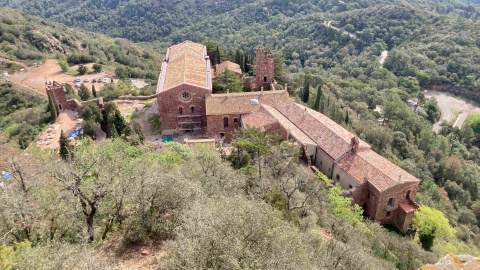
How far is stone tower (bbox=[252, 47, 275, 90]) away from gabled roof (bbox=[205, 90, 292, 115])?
906cm

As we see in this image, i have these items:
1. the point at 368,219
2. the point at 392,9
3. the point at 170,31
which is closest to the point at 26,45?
the point at 170,31

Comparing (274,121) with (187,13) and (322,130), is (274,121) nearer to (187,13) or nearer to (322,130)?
(322,130)

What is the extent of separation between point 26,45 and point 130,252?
288ft

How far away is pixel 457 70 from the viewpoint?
96.8m

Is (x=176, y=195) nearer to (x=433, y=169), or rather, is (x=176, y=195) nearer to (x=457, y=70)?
(x=433, y=169)

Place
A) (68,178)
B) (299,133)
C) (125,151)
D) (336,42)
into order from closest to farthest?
(68,178)
(125,151)
(299,133)
(336,42)

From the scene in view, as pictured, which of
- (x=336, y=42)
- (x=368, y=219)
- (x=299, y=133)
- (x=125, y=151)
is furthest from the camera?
(x=336, y=42)

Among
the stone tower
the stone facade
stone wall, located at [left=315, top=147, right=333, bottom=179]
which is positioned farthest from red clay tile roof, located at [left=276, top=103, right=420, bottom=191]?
the stone tower

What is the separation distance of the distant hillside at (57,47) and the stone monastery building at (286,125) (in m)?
37.7

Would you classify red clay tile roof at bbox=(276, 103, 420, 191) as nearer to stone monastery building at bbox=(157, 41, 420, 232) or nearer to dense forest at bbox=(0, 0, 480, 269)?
stone monastery building at bbox=(157, 41, 420, 232)

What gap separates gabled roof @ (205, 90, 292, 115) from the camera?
41750 millimetres

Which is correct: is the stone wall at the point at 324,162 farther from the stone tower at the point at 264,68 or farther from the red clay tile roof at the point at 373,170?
the stone tower at the point at 264,68

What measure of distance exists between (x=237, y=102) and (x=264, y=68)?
482 inches

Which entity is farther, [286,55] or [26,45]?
[286,55]
